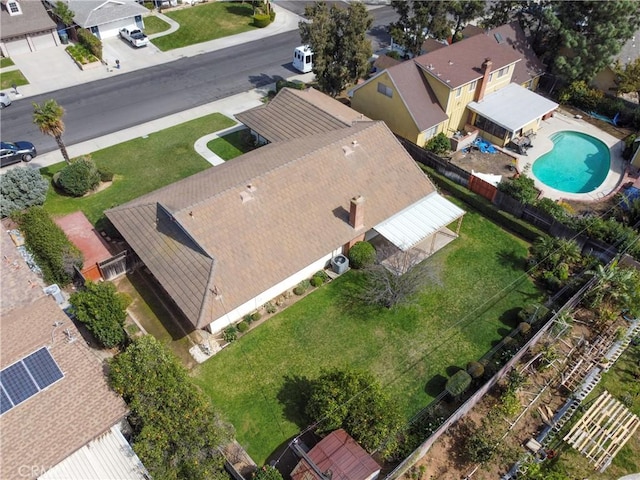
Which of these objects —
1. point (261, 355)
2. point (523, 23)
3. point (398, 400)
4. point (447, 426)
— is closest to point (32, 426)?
point (261, 355)

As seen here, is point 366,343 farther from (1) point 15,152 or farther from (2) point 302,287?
(1) point 15,152

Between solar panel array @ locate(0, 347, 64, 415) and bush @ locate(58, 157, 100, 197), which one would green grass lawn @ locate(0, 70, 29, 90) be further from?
solar panel array @ locate(0, 347, 64, 415)

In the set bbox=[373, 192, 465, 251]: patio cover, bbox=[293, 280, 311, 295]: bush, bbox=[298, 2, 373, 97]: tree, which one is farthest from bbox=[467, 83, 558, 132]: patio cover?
bbox=[293, 280, 311, 295]: bush

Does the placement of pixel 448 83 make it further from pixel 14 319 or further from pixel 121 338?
pixel 14 319

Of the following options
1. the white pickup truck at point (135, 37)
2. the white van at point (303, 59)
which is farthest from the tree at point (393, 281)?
the white pickup truck at point (135, 37)

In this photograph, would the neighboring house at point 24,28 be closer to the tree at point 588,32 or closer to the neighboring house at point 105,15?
the neighboring house at point 105,15

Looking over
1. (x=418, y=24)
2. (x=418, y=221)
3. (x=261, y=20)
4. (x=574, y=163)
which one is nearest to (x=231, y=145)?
(x=418, y=221)

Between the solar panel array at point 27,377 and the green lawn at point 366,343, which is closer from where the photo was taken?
the solar panel array at point 27,377
